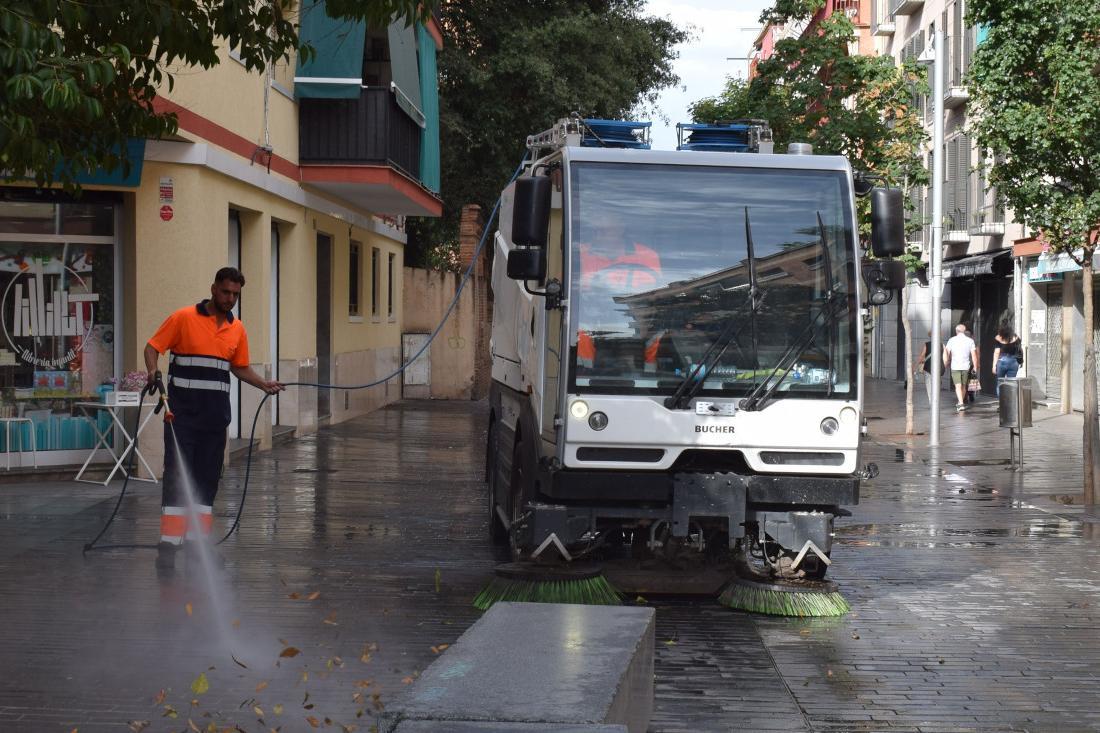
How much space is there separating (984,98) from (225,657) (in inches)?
434

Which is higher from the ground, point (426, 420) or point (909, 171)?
point (909, 171)

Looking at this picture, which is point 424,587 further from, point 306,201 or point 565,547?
point 306,201

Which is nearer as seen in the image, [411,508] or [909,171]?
[411,508]

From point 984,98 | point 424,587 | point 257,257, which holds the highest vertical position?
point 984,98

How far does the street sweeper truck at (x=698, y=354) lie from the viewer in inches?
349

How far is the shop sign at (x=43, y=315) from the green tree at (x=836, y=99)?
13142mm

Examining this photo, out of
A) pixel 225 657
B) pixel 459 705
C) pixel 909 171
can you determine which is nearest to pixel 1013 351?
pixel 909 171

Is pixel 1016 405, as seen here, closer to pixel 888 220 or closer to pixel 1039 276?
pixel 888 220

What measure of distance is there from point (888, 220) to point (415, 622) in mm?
3748

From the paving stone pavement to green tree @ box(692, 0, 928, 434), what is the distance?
1109 centimetres

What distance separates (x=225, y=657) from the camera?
7316mm

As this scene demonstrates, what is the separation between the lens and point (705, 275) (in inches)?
356

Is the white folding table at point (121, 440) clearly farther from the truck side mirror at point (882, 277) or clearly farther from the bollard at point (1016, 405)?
the bollard at point (1016, 405)

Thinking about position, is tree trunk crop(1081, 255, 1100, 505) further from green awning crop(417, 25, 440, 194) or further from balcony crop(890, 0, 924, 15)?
balcony crop(890, 0, 924, 15)
